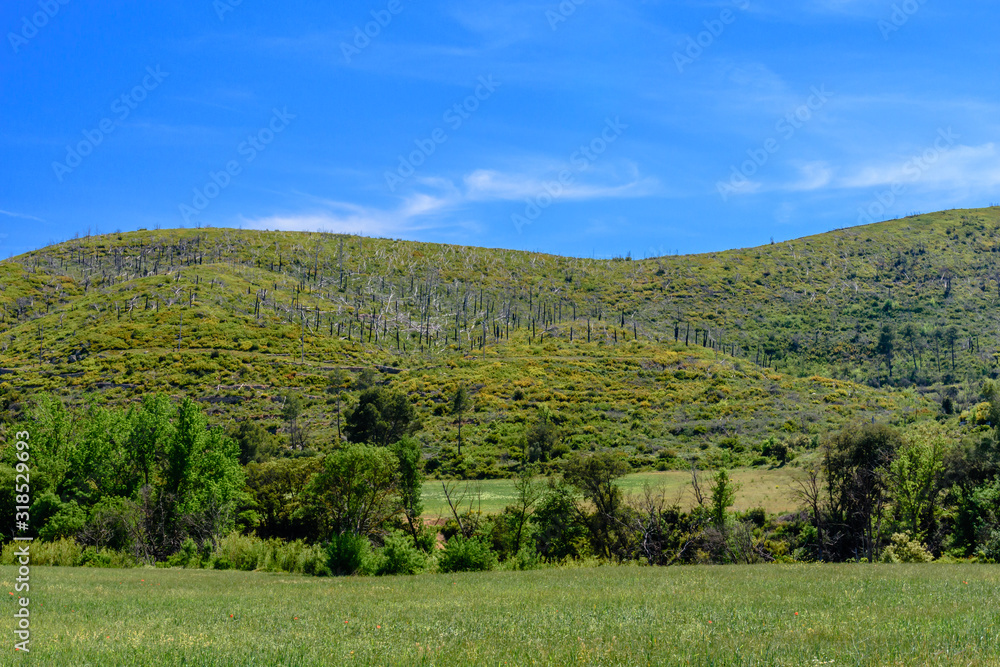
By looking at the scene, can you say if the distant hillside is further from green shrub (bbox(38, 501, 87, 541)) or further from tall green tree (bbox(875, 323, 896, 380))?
green shrub (bbox(38, 501, 87, 541))

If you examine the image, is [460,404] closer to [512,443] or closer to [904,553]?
[512,443]

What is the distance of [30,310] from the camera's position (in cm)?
11894

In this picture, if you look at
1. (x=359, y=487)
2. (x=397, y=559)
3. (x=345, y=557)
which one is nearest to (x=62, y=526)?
(x=359, y=487)

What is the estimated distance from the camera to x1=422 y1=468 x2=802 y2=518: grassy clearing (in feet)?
154

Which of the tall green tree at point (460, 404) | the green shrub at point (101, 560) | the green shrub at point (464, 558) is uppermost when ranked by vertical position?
the tall green tree at point (460, 404)

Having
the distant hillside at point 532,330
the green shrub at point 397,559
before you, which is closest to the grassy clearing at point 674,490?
the distant hillside at point 532,330

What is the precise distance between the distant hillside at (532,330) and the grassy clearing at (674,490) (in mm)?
4511

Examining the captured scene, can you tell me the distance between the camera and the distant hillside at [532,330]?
87.8 metres

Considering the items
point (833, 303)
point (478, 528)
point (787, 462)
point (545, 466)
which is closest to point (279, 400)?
point (545, 466)

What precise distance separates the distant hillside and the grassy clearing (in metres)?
4.51

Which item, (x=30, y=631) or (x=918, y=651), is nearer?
(x=918, y=651)

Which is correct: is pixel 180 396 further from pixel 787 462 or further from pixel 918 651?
pixel 918 651

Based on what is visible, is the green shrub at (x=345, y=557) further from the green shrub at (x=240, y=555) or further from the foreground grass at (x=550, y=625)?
the foreground grass at (x=550, y=625)

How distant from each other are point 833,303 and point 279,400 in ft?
383
